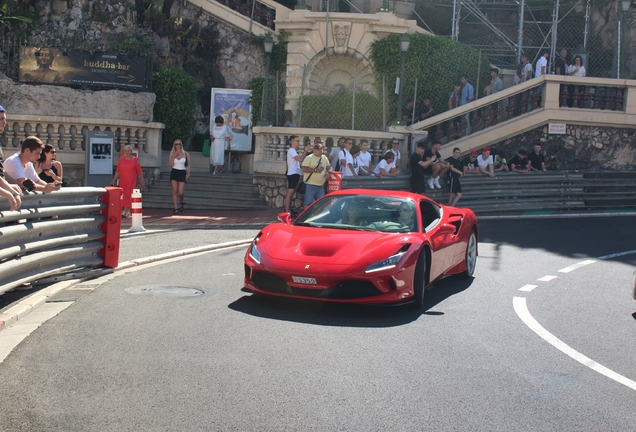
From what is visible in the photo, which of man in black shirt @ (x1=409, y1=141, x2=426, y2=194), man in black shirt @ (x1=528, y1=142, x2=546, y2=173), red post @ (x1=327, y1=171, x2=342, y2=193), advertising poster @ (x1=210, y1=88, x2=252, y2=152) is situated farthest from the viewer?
advertising poster @ (x1=210, y1=88, x2=252, y2=152)

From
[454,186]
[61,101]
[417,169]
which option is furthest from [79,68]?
[454,186]

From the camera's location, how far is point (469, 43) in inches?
1202

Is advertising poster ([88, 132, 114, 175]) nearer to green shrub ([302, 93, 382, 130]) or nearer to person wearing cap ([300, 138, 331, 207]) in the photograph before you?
person wearing cap ([300, 138, 331, 207])

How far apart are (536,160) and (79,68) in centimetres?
1322

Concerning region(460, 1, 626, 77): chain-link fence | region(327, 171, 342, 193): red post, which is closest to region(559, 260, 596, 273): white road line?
region(327, 171, 342, 193): red post

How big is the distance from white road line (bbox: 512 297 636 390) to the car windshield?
1489 mm

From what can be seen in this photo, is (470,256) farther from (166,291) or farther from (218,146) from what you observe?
(218,146)

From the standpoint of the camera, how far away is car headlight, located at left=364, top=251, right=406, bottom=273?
8.38 m

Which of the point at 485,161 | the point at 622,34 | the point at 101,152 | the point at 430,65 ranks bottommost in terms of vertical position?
the point at 101,152

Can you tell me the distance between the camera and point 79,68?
23969 mm

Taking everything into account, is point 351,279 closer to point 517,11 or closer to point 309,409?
point 309,409

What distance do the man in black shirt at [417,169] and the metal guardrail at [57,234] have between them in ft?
37.0

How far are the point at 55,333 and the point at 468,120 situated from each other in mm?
18982

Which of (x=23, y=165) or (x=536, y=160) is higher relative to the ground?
(x=536, y=160)
